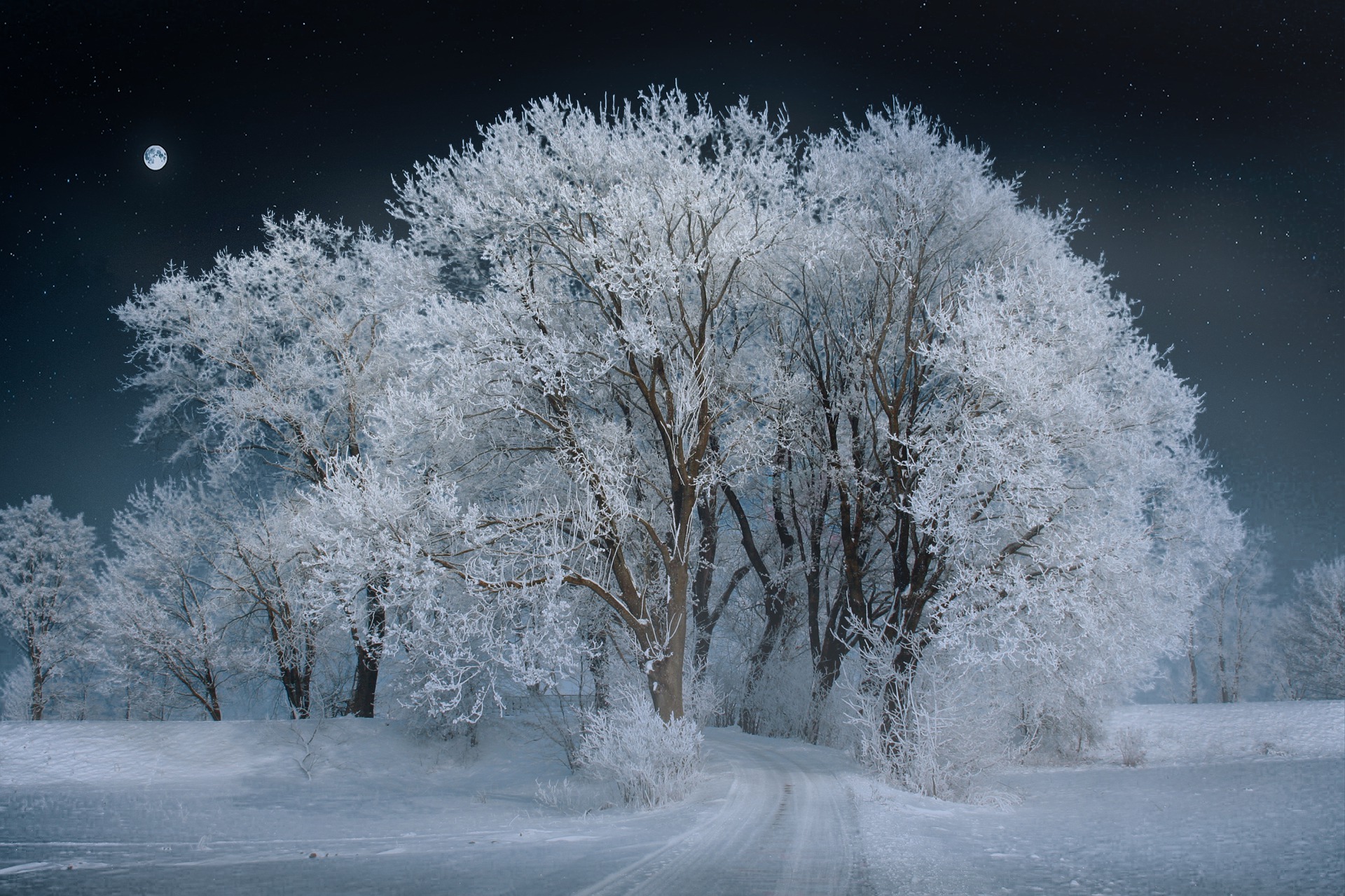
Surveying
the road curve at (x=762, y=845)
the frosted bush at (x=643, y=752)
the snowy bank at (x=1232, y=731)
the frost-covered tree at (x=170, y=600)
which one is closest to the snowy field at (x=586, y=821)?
the road curve at (x=762, y=845)

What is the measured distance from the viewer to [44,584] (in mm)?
23453

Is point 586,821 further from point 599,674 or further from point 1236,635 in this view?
point 1236,635

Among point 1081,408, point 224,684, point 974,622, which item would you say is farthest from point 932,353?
point 224,684

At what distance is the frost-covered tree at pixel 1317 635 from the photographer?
30.1m

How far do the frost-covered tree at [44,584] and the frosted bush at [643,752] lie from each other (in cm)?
1984

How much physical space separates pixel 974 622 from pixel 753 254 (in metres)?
7.06

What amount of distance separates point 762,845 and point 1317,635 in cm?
3572

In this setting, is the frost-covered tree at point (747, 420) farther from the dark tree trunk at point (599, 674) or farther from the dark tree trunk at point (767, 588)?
the dark tree trunk at point (767, 588)

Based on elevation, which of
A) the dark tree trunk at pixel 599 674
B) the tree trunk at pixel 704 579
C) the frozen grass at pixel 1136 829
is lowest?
the frozen grass at pixel 1136 829

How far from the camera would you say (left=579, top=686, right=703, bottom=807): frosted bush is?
9805 mm

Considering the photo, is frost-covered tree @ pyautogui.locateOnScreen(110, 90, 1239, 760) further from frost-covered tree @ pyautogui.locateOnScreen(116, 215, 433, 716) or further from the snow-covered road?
the snow-covered road

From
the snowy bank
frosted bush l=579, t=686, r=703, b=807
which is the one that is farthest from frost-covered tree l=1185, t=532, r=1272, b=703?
frosted bush l=579, t=686, r=703, b=807

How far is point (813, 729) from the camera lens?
660 inches

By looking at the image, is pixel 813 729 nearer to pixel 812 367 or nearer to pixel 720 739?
pixel 720 739
